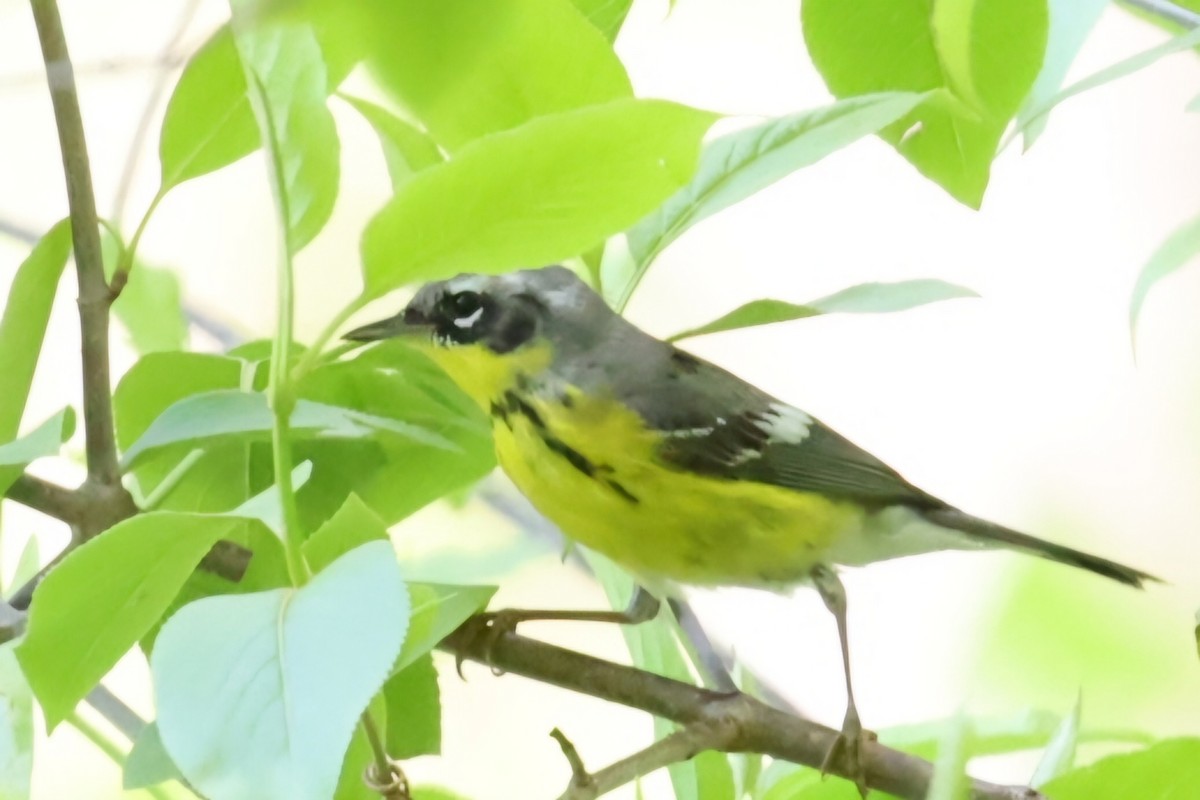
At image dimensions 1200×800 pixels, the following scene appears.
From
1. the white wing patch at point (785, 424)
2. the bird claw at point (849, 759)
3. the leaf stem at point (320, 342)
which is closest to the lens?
the leaf stem at point (320, 342)

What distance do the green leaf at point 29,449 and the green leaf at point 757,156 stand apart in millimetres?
216

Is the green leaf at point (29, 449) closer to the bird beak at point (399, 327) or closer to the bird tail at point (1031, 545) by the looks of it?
the bird beak at point (399, 327)

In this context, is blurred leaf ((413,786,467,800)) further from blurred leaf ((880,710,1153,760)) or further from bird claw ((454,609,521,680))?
blurred leaf ((880,710,1153,760))

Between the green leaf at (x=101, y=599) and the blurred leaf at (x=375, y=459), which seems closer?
the green leaf at (x=101, y=599)

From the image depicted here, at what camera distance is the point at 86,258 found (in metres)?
0.39

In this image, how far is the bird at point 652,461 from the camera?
2.28ft

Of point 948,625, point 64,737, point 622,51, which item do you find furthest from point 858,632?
point 64,737

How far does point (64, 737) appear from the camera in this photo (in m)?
1.15

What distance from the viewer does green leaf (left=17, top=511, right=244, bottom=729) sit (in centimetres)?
32

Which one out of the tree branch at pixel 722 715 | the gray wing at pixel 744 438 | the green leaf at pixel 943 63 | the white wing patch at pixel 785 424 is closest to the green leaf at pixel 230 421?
the tree branch at pixel 722 715

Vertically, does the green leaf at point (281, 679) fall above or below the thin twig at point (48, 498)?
below

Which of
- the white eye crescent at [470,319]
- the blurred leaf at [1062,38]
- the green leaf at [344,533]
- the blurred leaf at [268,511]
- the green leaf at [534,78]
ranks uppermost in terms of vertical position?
the white eye crescent at [470,319]

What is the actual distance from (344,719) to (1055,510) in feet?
4.03

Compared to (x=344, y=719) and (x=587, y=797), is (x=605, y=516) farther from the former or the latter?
(x=344, y=719)
